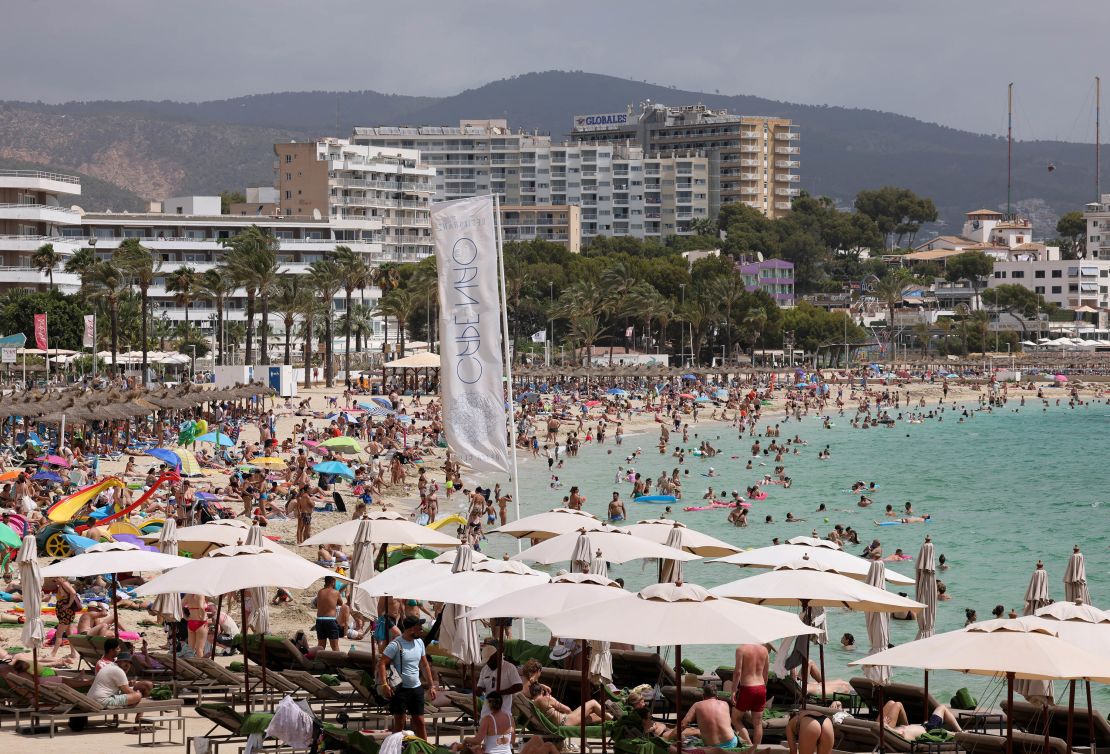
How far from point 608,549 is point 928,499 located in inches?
1273

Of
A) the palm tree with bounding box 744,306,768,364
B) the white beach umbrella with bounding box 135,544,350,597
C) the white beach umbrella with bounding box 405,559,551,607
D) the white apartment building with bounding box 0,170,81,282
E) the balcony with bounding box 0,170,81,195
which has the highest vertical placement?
the balcony with bounding box 0,170,81,195

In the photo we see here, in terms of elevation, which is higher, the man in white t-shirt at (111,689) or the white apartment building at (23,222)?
the white apartment building at (23,222)

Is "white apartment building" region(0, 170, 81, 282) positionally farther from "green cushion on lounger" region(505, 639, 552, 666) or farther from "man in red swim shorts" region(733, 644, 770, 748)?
"man in red swim shorts" region(733, 644, 770, 748)

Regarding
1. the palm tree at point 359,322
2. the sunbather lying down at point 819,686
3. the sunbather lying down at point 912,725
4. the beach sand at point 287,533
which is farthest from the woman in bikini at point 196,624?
the palm tree at point 359,322

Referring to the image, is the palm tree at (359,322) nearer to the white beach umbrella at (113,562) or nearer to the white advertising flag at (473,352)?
the white advertising flag at (473,352)

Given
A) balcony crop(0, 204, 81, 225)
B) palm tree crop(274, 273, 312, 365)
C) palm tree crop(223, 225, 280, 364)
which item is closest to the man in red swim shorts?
palm tree crop(223, 225, 280, 364)

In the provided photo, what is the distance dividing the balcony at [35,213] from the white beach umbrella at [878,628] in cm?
7809

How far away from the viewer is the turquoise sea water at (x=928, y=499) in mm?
26266

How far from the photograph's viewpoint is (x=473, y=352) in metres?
15.5

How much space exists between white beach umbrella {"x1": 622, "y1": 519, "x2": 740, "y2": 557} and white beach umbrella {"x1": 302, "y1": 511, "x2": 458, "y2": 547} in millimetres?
2256

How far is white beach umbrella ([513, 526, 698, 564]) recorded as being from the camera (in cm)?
1491

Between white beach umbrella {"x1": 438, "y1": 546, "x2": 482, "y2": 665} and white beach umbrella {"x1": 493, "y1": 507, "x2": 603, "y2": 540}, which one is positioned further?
white beach umbrella {"x1": 493, "y1": 507, "x2": 603, "y2": 540}

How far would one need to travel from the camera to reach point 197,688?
13.9 meters

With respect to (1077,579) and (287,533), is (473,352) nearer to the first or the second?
(1077,579)
